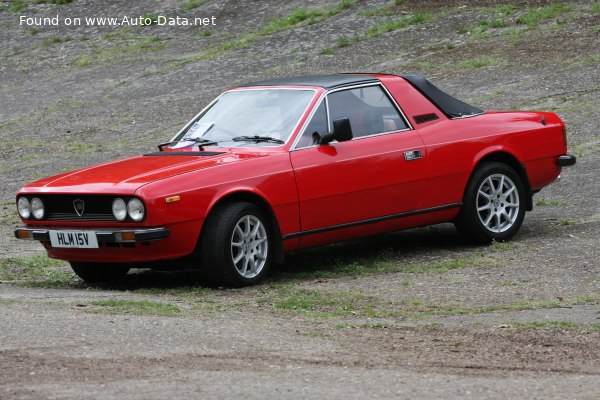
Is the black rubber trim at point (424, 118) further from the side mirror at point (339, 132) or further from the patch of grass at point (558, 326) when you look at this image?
the patch of grass at point (558, 326)

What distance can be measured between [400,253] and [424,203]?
23.1 inches

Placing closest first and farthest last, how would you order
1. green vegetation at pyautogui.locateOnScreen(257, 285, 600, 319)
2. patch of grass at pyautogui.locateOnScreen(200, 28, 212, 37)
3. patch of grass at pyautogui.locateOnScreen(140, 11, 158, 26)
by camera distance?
green vegetation at pyautogui.locateOnScreen(257, 285, 600, 319) → patch of grass at pyautogui.locateOnScreen(200, 28, 212, 37) → patch of grass at pyautogui.locateOnScreen(140, 11, 158, 26)

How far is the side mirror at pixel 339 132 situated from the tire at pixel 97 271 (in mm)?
1876

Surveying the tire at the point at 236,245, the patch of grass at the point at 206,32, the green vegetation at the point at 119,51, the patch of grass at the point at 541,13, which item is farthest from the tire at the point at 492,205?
the patch of grass at the point at 206,32

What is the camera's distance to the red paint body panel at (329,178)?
361 inches

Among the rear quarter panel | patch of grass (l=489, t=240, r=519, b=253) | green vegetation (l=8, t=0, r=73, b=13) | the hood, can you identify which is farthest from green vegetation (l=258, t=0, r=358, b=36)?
the hood

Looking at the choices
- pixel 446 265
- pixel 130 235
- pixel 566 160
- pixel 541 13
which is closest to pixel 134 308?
pixel 130 235

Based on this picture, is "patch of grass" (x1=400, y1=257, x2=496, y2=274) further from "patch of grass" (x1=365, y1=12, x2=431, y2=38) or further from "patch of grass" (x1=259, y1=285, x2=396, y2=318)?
"patch of grass" (x1=365, y1=12, x2=431, y2=38)

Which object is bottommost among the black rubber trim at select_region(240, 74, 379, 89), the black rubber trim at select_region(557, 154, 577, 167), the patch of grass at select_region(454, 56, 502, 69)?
the black rubber trim at select_region(557, 154, 577, 167)

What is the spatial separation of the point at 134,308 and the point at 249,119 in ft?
8.51

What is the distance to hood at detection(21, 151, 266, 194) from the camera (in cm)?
916

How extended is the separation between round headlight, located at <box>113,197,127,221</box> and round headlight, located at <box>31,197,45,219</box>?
2.53 feet

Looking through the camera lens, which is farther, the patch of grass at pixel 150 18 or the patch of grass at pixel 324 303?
the patch of grass at pixel 150 18

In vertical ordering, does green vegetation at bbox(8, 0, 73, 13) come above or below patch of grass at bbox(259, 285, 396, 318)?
above
